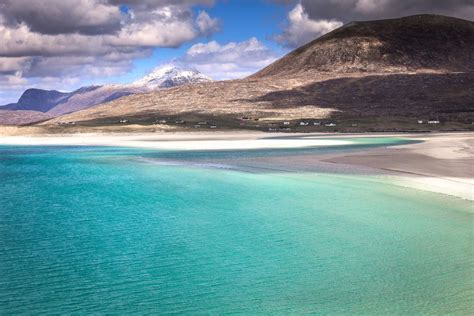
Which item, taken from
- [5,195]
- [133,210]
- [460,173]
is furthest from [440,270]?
[5,195]

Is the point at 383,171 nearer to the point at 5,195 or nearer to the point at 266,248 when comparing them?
the point at 266,248

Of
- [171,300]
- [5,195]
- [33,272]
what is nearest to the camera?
[171,300]

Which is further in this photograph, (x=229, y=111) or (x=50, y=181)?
(x=229, y=111)

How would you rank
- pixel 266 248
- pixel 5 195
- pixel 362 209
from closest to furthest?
pixel 266 248 → pixel 362 209 → pixel 5 195

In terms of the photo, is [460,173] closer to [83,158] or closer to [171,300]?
[171,300]

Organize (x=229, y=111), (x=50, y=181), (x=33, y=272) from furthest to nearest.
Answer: (x=229, y=111) → (x=50, y=181) → (x=33, y=272)

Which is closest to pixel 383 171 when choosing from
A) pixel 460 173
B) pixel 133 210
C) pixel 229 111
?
pixel 460 173
